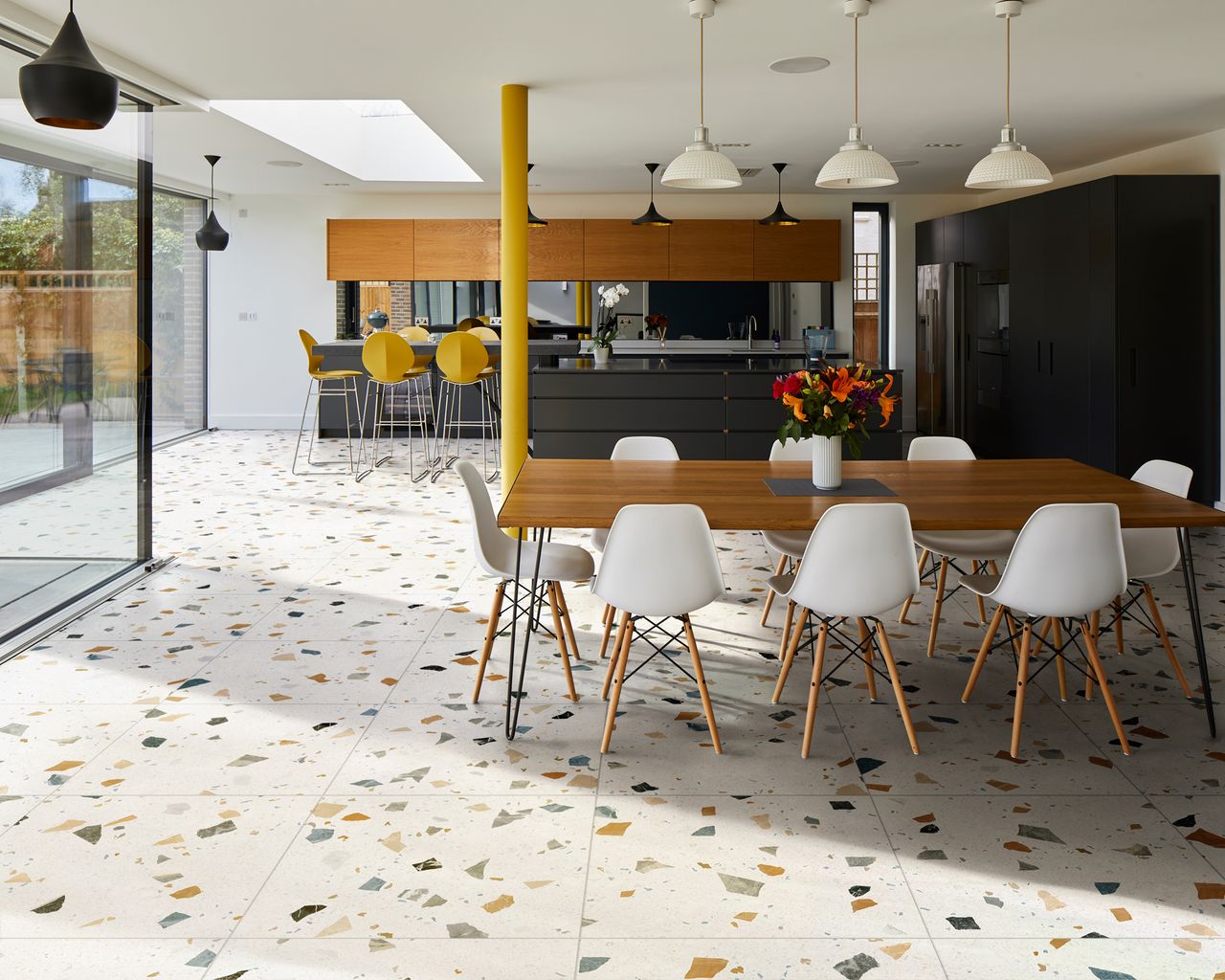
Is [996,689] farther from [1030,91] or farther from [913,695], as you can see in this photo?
[1030,91]

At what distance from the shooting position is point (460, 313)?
484 inches

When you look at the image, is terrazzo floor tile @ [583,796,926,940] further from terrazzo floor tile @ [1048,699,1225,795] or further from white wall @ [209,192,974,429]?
white wall @ [209,192,974,429]

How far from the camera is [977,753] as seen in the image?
3523 mm

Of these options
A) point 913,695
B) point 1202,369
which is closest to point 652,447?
point 913,695

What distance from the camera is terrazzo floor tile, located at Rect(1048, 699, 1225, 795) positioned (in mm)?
3297

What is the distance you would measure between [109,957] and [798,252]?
10391 mm

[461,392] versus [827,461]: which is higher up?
[461,392]

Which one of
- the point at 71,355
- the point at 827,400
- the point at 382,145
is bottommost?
the point at 827,400

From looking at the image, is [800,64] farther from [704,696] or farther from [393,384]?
[393,384]

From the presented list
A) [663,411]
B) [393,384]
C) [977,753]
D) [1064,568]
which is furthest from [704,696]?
[393,384]

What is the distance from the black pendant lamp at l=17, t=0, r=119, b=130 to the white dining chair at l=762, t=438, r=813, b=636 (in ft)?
8.25

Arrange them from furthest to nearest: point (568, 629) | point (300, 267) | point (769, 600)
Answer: point (300, 267) → point (769, 600) → point (568, 629)

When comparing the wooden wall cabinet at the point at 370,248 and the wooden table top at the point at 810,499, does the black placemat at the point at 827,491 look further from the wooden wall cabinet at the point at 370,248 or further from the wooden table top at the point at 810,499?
the wooden wall cabinet at the point at 370,248

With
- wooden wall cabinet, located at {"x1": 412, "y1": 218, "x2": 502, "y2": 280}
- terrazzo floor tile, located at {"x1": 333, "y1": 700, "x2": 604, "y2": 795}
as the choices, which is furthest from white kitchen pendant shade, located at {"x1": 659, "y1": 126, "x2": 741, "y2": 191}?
wooden wall cabinet, located at {"x1": 412, "y1": 218, "x2": 502, "y2": 280}
